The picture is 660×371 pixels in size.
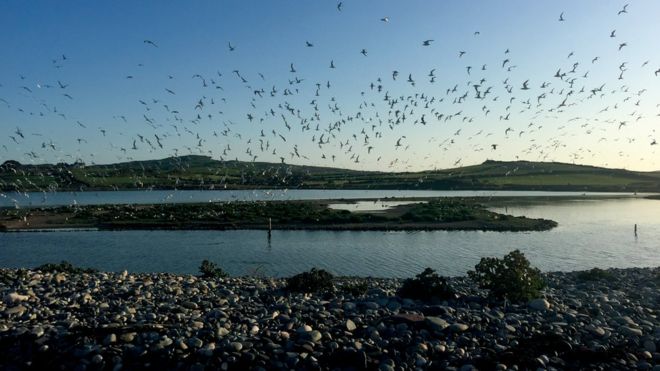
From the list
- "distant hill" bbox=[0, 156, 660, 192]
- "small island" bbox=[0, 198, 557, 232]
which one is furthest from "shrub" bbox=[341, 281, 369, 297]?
"distant hill" bbox=[0, 156, 660, 192]

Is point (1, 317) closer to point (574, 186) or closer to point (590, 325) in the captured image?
point (590, 325)

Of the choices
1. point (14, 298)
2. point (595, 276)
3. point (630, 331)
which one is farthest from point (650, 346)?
point (14, 298)

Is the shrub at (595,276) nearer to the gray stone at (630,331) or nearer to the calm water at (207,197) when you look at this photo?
the gray stone at (630,331)

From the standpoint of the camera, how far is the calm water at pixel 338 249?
4222cm

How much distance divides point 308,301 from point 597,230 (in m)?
59.2

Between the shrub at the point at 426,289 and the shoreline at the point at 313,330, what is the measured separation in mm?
544

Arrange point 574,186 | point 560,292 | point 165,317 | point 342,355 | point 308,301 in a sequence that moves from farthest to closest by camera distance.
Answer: point 574,186
point 560,292
point 308,301
point 165,317
point 342,355

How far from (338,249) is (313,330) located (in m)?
38.0

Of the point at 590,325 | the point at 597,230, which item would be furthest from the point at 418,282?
the point at 597,230

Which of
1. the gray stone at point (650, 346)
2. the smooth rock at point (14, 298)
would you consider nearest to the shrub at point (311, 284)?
the smooth rock at point (14, 298)

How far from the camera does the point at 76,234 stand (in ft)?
225

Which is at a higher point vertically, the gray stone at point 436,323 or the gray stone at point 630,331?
the gray stone at point 436,323

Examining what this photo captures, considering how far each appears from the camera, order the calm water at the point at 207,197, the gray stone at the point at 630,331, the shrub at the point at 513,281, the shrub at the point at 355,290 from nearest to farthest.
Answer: the gray stone at the point at 630,331, the shrub at the point at 513,281, the shrub at the point at 355,290, the calm water at the point at 207,197

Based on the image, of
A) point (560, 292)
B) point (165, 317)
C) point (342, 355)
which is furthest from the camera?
point (560, 292)
